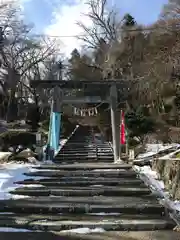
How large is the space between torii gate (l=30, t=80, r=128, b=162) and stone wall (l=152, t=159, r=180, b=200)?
766cm

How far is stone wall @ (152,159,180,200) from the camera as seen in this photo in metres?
7.15

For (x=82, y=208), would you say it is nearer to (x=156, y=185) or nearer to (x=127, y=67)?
(x=156, y=185)

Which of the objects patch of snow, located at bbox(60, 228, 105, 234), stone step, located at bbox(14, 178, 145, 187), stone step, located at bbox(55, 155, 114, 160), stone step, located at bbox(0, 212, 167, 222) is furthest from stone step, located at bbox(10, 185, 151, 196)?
stone step, located at bbox(55, 155, 114, 160)

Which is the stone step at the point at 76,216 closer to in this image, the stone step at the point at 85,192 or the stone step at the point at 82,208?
the stone step at the point at 82,208

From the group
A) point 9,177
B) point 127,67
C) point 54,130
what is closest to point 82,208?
point 9,177

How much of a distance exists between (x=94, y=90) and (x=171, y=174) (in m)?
10.6

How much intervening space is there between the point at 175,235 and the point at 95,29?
40.1 m

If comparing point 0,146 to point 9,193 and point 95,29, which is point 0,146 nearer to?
point 9,193

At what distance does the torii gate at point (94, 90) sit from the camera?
682 inches

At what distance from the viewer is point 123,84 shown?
17.9 m

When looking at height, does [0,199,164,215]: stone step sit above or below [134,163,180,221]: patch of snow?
below

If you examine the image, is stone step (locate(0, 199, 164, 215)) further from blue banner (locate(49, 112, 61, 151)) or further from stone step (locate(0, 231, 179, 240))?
blue banner (locate(49, 112, 61, 151))

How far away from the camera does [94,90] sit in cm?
1808

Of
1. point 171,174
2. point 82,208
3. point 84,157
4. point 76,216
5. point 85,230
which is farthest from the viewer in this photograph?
point 84,157
